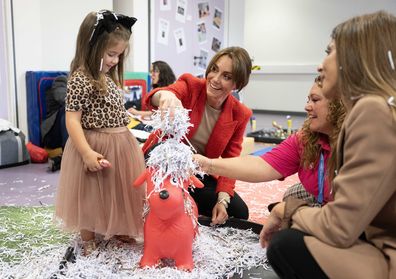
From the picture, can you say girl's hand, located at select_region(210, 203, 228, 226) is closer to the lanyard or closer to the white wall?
the lanyard

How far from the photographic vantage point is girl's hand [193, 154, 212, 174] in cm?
134

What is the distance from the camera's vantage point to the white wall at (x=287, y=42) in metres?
7.01

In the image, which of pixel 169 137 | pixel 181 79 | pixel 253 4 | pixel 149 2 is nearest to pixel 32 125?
pixel 149 2

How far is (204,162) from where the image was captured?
1372 millimetres

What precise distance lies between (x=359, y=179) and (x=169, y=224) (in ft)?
2.17

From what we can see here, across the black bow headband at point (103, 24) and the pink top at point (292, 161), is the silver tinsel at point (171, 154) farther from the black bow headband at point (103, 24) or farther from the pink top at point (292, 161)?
the black bow headband at point (103, 24)

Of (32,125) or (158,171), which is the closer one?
(158,171)

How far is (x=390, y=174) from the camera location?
762mm

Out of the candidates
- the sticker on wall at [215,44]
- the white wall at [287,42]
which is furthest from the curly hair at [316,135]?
the white wall at [287,42]

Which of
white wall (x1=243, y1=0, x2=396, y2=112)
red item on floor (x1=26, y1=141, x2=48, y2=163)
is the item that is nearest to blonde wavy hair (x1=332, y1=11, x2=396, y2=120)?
red item on floor (x1=26, y1=141, x2=48, y2=163)

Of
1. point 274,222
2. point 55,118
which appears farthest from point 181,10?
point 274,222

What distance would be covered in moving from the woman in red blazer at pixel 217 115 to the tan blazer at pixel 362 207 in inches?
31.4

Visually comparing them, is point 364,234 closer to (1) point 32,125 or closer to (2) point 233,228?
(2) point 233,228

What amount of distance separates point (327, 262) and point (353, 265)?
0.05 meters
